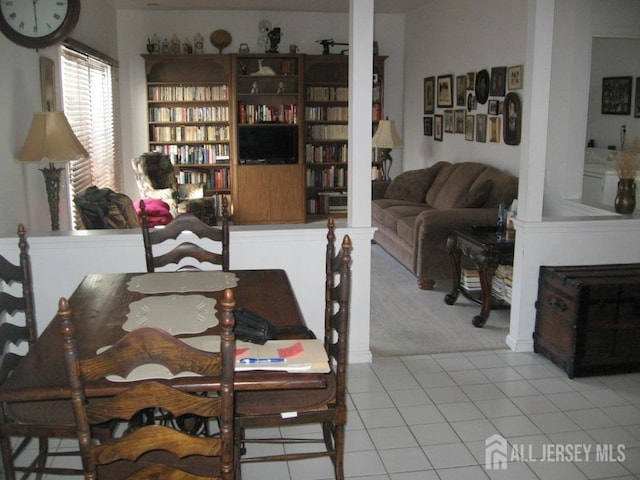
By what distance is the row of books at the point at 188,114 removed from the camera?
323 inches

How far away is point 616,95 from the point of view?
300 inches

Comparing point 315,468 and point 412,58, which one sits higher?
point 412,58

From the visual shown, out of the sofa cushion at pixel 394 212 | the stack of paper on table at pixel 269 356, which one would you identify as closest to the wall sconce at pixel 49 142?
the stack of paper on table at pixel 269 356

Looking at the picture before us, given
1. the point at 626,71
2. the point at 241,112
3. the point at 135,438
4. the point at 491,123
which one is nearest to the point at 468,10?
the point at 491,123

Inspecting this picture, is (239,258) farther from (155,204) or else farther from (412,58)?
(412,58)

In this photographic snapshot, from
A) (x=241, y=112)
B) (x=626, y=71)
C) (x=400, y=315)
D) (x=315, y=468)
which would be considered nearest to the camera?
(x=315, y=468)

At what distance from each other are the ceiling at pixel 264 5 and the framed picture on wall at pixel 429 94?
934 millimetres

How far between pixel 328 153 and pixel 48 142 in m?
5.29

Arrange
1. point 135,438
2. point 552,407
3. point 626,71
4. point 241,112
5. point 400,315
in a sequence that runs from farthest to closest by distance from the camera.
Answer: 1. point 241,112
2. point 626,71
3. point 400,315
4. point 552,407
5. point 135,438

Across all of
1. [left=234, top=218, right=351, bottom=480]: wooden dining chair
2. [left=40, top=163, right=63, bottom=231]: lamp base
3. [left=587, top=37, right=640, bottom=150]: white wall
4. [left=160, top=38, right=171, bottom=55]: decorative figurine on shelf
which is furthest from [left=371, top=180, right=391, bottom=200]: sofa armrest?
[left=234, top=218, right=351, bottom=480]: wooden dining chair

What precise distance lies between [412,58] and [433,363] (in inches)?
221

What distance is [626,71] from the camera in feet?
24.5

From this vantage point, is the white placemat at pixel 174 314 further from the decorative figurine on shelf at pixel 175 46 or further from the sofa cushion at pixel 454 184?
the decorative figurine on shelf at pixel 175 46

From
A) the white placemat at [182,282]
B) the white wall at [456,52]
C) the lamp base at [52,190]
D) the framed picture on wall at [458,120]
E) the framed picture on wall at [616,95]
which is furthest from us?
the framed picture on wall at [616,95]
